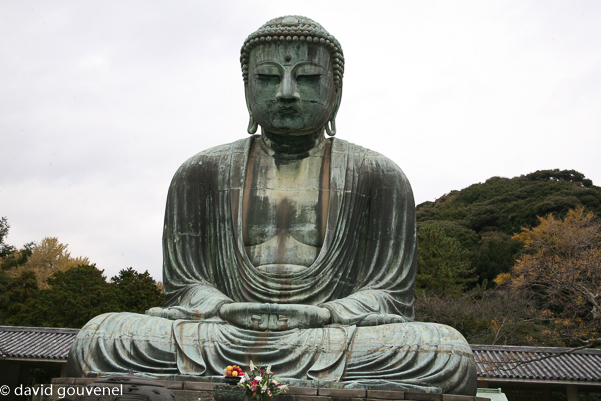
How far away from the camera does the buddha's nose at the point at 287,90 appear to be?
6.44 metres

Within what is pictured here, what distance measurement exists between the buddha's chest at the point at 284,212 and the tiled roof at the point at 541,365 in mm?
10562

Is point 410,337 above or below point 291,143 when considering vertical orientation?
below

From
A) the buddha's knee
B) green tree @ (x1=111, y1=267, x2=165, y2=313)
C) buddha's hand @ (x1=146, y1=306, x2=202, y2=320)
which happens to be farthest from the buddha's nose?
green tree @ (x1=111, y1=267, x2=165, y2=313)

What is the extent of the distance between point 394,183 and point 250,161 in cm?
153

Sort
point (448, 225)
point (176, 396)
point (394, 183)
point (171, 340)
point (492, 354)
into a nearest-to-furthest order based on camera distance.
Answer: point (176, 396)
point (171, 340)
point (394, 183)
point (492, 354)
point (448, 225)

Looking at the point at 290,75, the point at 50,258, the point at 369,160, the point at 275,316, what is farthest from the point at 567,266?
the point at 50,258

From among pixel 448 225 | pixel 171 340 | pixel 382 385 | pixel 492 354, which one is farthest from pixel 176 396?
pixel 448 225

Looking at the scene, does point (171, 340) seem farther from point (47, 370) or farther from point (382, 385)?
point (47, 370)

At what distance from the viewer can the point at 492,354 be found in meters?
18.4

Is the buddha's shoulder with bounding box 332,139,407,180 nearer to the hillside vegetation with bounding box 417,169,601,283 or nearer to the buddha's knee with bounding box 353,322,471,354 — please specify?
the buddha's knee with bounding box 353,322,471,354

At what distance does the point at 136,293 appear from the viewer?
22.2 metres

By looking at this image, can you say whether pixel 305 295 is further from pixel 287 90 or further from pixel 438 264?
pixel 438 264

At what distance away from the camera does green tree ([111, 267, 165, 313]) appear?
21.8m

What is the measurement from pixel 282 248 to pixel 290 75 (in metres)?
1.73
